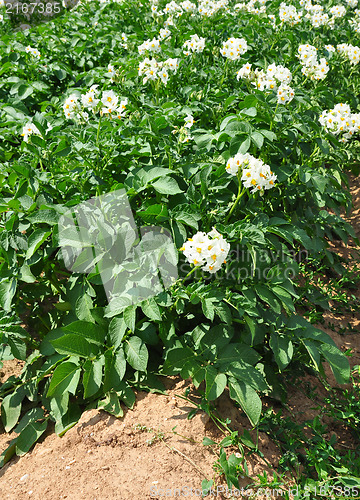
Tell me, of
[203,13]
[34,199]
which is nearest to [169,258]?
[34,199]

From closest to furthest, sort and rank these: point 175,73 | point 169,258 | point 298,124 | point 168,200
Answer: point 169,258
point 168,200
point 298,124
point 175,73

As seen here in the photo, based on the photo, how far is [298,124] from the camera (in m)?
2.44

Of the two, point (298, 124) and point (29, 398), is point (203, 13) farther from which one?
point (29, 398)

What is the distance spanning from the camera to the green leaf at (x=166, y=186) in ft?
6.78

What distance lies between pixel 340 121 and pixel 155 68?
111 cm

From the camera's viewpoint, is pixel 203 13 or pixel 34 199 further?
pixel 203 13

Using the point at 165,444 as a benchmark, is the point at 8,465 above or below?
below

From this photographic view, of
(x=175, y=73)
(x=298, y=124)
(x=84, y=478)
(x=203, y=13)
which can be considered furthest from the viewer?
(x=203, y=13)

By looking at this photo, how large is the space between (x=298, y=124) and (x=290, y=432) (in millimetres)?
1473

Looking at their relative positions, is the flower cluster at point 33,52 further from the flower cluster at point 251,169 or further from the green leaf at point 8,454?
the green leaf at point 8,454

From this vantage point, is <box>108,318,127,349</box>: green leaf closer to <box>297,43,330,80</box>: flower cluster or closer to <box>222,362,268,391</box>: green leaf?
<box>222,362,268,391</box>: green leaf

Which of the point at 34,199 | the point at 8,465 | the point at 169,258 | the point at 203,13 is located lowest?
the point at 8,465

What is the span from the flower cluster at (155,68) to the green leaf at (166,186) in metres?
1.02

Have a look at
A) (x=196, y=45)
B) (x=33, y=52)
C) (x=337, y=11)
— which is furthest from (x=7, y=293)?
(x=337, y=11)
